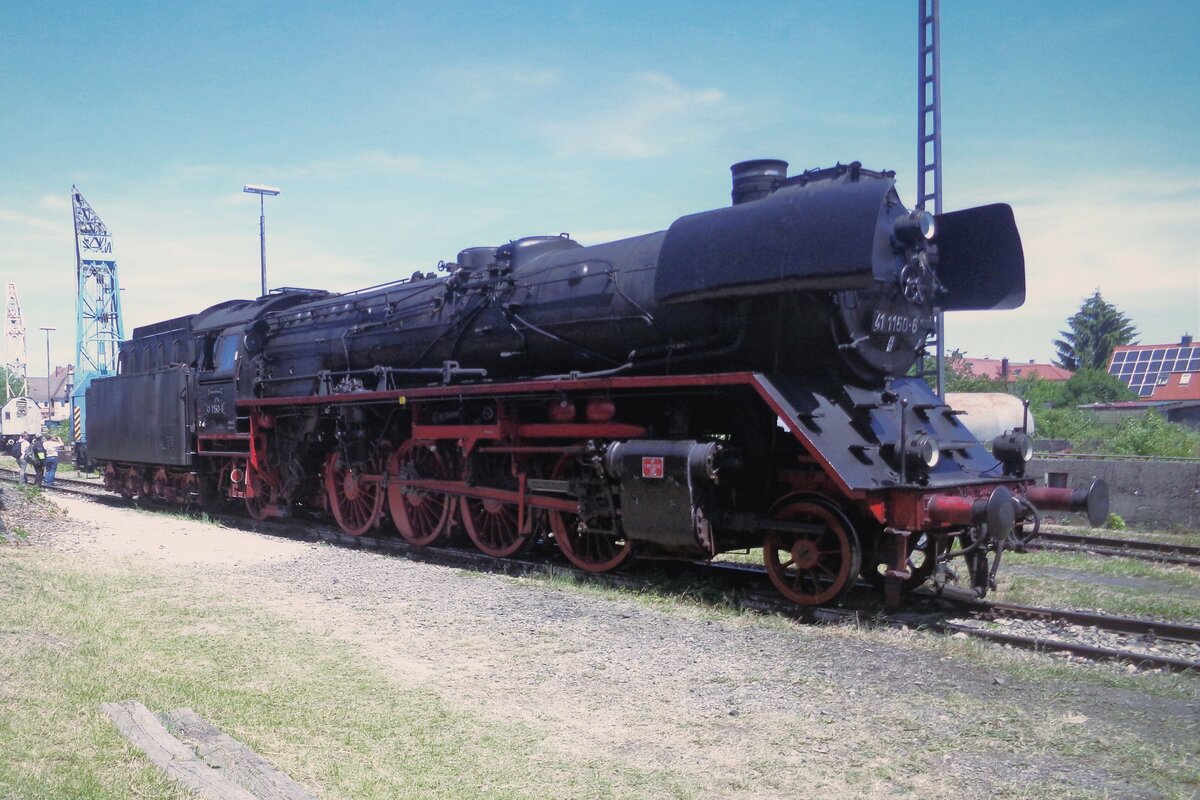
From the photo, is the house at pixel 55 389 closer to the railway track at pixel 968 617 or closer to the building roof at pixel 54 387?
the building roof at pixel 54 387

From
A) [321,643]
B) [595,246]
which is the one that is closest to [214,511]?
[595,246]

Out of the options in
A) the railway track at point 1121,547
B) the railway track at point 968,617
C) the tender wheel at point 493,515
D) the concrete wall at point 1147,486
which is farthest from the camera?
the concrete wall at point 1147,486

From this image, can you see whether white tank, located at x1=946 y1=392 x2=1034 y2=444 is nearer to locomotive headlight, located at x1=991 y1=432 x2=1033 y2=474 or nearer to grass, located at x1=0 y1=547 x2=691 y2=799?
locomotive headlight, located at x1=991 y1=432 x2=1033 y2=474

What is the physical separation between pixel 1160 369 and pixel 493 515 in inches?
2409

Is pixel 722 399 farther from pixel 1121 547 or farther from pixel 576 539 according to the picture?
pixel 1121 547

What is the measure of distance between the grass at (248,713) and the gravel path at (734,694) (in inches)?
9.6

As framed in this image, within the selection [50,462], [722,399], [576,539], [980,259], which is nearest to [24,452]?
[50,462]

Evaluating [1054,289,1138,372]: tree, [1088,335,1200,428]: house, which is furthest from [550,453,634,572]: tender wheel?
[1054,289,1138,372]: tree

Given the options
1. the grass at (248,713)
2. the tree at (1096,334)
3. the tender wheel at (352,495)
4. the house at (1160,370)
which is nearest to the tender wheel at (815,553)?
the grass at (248,713)

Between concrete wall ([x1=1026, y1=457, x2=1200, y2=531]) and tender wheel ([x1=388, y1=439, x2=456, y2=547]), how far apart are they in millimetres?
8606

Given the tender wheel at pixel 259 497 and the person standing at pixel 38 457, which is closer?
the tender wheel at pixel 259 497

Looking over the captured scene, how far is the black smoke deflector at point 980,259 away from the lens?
8.91 metres

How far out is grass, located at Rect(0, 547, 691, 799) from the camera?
4.20 meters

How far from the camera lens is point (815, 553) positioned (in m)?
7.81
